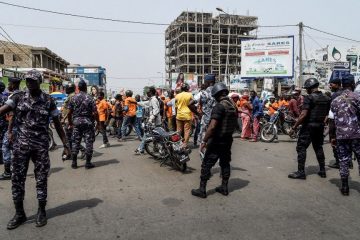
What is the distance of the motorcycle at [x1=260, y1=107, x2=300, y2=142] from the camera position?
11.2m

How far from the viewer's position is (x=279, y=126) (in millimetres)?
12828

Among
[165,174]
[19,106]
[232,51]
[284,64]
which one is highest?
[232,51]

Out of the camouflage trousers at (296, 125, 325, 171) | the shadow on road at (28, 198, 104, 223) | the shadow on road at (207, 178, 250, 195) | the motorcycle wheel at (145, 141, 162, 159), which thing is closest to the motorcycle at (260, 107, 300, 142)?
the motorcycle wheel at (145, 141, 162, 159)

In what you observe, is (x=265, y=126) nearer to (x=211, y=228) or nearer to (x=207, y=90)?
(x=207, y=90)

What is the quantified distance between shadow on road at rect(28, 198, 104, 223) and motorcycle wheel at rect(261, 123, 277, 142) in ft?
24.5

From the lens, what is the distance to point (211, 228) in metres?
3.95

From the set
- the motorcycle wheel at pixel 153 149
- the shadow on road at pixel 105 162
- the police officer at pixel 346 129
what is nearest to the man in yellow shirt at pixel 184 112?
the motorcycle wheel at pixel 153 149

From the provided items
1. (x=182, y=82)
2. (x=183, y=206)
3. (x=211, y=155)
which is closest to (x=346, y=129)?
(x=211, y=155)

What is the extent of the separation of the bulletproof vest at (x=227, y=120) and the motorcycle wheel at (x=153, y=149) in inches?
109

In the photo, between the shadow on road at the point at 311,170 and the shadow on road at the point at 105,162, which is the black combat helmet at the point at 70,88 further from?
the shadow on road at the point at 311,170

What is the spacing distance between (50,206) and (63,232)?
104 centimetres

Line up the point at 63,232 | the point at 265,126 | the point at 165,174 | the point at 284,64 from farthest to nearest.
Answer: the point at 284,64, the point at 265,126, the point at 165,174, the point at 63,232

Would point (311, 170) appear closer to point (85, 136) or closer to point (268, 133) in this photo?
point (268, 133)

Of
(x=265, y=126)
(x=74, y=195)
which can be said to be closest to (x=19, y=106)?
(x=74, y=195)
